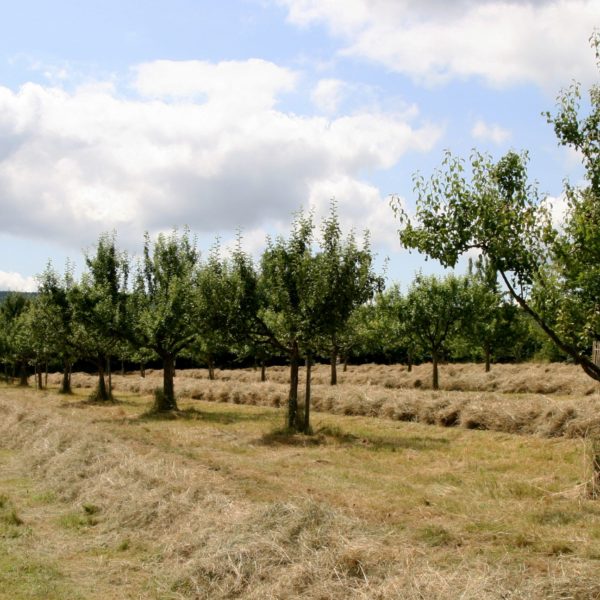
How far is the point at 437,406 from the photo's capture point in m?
22.3

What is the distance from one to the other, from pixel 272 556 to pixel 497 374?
→ 103ft

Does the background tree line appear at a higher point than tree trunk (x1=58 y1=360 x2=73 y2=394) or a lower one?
higher

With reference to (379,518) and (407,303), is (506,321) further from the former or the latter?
(379,518)

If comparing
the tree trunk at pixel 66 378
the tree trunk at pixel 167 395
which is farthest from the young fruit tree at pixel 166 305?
the tree trunk at pixel 66 378

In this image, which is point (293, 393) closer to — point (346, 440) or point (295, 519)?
point (346, 440)

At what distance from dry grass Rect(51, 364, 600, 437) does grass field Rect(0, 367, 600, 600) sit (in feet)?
2.77

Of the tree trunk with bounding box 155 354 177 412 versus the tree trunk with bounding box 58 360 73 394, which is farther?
the tree trunk with bounding box 58 360 73 394

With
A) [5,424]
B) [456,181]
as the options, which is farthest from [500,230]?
[5,424]

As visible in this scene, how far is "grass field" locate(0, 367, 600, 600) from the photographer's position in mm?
6500

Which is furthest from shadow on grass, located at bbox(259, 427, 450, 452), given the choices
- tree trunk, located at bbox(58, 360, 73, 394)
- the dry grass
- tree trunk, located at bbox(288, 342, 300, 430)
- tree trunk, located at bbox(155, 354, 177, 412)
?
tree trunk, located at bbox(58, 360, 73, 394)

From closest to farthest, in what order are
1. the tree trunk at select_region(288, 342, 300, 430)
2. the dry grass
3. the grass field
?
the grass field
the dry grass
the tree trunk at select_region(288, 342, 300, 430)

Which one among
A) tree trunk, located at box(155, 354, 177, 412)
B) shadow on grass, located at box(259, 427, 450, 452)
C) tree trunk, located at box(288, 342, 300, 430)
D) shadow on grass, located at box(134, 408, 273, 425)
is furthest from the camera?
tree trunk, located at box(155, 354, 177, 412)

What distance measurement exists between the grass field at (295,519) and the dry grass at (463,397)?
84cm

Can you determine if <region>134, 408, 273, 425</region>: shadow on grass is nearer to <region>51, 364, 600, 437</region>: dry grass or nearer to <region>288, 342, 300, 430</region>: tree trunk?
<region>51, 364, 600, 437</region>: dry grass
